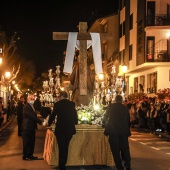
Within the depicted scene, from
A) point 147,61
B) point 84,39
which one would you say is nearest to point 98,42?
point 84,39

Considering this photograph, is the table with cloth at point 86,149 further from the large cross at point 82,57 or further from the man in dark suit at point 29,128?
the man in dark suit at point 29,128

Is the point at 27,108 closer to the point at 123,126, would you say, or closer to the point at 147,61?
the point at 123,126

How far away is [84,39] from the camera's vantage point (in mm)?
14086

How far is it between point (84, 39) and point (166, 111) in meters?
11.8

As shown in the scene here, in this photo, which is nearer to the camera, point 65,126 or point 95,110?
point 65,126

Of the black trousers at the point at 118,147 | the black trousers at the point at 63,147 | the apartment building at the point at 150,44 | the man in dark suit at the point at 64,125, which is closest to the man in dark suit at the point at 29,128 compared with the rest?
the man in dark suit at the point at 64,125

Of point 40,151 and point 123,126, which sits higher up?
point 123,126

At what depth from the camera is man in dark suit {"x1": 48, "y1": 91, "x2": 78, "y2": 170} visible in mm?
11672

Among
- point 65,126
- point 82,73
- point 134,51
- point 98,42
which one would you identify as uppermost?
point 134,51

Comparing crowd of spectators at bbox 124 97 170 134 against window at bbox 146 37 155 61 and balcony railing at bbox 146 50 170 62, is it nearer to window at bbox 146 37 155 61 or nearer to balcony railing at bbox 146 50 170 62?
balcony railing at bbox 146 50 170 62

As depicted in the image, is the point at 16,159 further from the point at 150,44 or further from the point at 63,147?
the point at 150,44

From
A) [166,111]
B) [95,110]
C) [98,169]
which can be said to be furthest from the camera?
[166,111]

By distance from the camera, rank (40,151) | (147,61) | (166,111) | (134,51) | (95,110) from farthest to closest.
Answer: (134,51) < (147,61) < (166,111) < (40,151) < (95,110)

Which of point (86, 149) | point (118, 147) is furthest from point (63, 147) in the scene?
point (118, 147)
